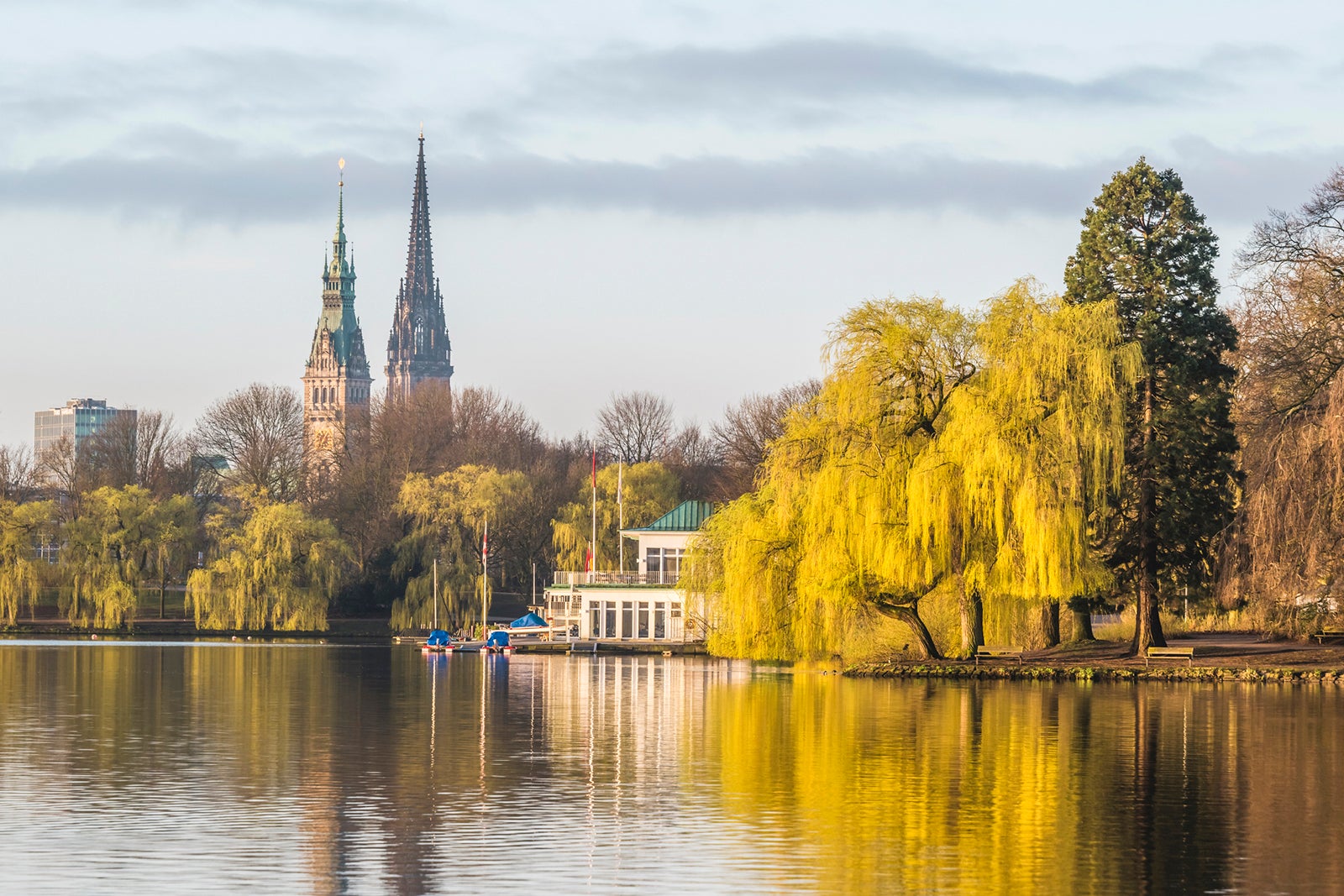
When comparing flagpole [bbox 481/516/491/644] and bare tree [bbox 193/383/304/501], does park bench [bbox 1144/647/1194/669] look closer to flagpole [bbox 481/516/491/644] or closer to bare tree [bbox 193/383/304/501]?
flagpole [bbox 481/516/491/644]

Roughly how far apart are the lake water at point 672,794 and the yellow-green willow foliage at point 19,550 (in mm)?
53279

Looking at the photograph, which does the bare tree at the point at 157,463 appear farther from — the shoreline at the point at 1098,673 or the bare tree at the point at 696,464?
the shoreline at the point at 1098,673

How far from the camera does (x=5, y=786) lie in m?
23.2

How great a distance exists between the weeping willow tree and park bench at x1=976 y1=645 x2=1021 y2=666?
0.56 meters

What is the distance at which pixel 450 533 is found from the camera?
96.8m

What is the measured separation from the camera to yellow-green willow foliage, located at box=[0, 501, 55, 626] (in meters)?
92.8

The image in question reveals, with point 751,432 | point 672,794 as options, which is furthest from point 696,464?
point 672,794

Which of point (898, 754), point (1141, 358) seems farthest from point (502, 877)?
point (1141, 358)

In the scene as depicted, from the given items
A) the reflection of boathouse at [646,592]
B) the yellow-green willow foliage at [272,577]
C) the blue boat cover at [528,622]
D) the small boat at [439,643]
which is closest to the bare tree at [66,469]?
the yellow-green willow foliage at [272,577]

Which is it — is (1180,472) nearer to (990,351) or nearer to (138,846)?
(990,351)

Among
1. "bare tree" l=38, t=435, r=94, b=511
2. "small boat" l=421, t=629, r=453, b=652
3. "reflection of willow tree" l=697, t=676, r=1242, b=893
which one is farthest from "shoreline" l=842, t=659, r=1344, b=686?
"bare tree" l=38, t=435, r=94, b=511

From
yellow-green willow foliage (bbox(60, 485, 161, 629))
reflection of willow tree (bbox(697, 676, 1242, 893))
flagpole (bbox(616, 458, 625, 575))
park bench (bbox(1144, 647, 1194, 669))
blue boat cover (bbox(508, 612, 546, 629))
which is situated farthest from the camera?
yellow-green willow foliage (bbox(60, 485, 161, 629))

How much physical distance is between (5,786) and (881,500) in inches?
1223

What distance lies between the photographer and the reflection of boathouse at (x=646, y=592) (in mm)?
82250
